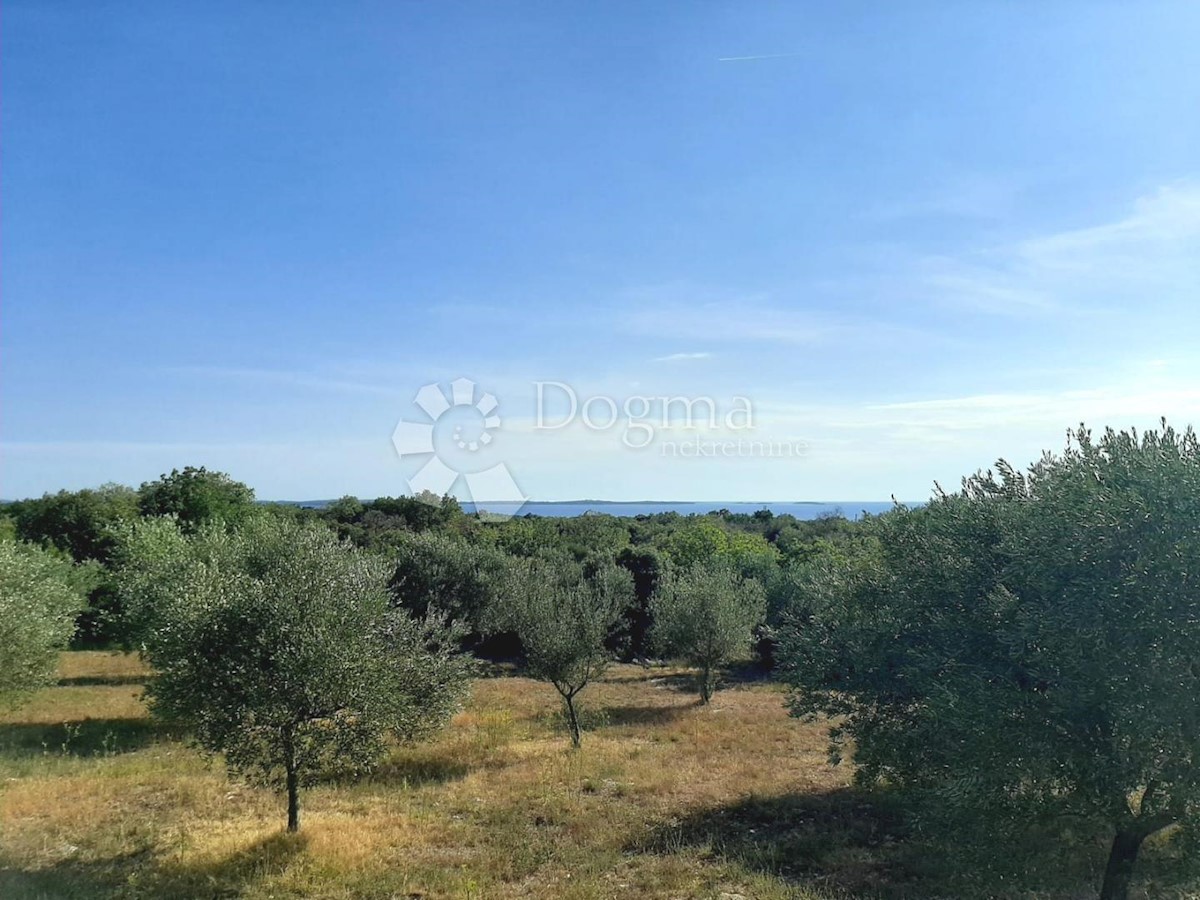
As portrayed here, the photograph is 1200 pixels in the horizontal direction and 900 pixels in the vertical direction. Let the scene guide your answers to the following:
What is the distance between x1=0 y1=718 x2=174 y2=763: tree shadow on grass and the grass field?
10 centimetres

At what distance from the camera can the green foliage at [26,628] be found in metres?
17.0

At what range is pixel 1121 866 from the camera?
10.6m

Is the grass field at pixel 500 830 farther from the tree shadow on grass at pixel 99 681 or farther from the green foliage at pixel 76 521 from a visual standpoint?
the green foliage at pixel 76 521

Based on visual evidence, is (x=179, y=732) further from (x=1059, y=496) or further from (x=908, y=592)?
(x=1059, y=496)

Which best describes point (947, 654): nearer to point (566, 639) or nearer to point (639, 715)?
point (566, 639)

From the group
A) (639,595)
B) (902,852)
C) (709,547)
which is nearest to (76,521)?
(639,595)

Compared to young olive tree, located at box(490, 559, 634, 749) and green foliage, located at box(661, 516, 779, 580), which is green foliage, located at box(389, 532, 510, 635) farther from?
green foliage, located at box(661, 516, 779, 580)

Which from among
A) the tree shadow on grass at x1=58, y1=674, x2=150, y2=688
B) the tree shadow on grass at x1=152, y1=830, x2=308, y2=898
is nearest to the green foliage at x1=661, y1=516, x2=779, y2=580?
the tree shadow on grass at x1=58, y1=674, x2=150, y2=688

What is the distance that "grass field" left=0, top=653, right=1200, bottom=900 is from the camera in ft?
37.4

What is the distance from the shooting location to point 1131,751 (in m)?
9.03

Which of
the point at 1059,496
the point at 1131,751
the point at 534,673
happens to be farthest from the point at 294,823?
the point at 1059,496

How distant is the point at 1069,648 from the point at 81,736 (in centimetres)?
2723

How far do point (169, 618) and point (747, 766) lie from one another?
624 inches

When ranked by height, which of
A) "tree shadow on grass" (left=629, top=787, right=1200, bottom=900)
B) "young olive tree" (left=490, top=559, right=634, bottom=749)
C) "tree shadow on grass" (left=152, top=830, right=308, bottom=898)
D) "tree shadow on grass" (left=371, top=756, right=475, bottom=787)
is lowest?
"tree shadow on grass" (left=371, top=756, right=475, bottom=787)
